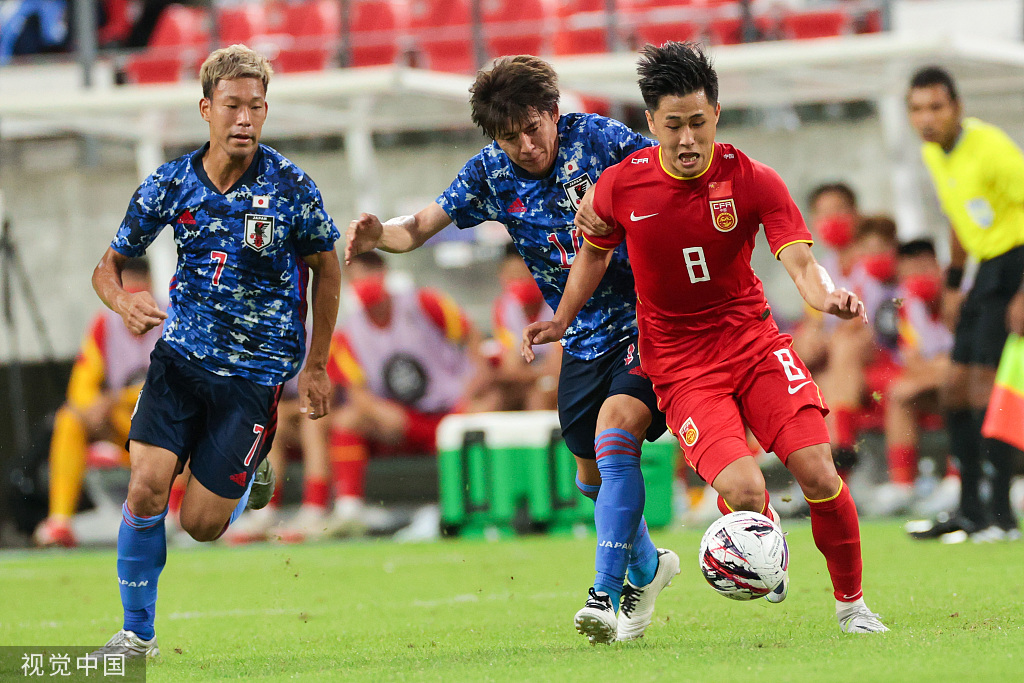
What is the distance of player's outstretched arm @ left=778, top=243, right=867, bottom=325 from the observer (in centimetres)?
423

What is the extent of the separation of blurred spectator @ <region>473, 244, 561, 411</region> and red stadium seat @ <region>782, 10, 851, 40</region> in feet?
15.2

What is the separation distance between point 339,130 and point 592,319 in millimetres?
8776

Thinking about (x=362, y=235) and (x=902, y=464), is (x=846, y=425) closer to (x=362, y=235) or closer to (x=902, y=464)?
(x=902, y=464)

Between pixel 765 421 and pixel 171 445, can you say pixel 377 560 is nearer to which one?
pixel 171 445

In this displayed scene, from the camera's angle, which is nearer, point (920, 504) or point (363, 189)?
point (920, 504)

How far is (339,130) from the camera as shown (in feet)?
44.3

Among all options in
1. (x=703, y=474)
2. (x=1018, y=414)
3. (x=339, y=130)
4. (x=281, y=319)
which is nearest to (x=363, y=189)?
(x=339, y=130)

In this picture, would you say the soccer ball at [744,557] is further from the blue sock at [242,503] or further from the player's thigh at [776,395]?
the blue sock at [242,503]

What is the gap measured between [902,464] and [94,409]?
260 inches

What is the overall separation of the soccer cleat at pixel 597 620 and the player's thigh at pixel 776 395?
0.81m

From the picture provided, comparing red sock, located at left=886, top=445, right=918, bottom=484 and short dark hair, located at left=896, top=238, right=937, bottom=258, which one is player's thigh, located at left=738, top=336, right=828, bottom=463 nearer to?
red sock, located at left=886, top=445, right=918, bottom=484

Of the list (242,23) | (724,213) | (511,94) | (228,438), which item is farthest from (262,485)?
(242,23)

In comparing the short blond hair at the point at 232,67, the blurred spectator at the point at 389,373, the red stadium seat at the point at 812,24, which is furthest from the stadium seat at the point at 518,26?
the short blond hair at the point at 232,67

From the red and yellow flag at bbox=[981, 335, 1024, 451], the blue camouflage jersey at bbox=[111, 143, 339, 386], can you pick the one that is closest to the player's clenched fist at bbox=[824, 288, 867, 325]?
the blue camouflage jersey at bbox=[111, 143, 339, 386]
